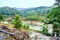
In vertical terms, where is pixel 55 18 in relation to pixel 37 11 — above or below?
below

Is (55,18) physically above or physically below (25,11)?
below

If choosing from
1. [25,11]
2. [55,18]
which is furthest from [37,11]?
[55,18]

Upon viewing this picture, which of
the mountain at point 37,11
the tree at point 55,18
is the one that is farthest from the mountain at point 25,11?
the tree at point 55,18

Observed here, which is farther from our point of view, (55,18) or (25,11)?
(25,11)

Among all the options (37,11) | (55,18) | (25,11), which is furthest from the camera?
(37,11)

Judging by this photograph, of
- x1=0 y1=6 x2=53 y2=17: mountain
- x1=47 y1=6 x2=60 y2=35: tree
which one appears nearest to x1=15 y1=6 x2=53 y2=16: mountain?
x1=0 y1=6 x2=53 y2=17: mountain

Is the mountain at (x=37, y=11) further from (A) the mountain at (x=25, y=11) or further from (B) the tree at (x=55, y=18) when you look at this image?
(B) the tree at (x=55, y=18)

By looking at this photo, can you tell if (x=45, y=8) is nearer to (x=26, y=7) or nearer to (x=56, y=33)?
(x=26, y=7)

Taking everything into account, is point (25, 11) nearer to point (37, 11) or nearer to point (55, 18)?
point (37, 11)

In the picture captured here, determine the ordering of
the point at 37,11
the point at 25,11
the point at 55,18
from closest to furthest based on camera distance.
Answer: the point at 55,18
the point at 25,11
the point at 37,11

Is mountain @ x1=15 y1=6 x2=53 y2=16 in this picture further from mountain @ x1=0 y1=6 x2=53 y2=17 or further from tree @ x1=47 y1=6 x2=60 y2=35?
tree @ x1=47 y1=6 x2=60 y2=35
